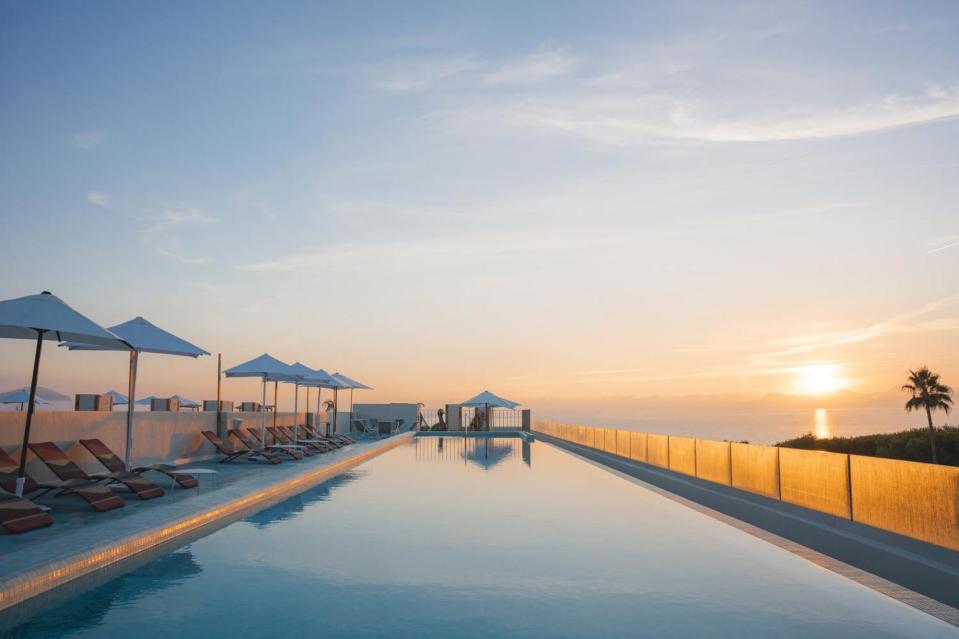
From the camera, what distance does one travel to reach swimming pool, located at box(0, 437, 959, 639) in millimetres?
5266

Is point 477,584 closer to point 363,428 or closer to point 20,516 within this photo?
point 20,516

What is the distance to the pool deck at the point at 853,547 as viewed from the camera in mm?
5895

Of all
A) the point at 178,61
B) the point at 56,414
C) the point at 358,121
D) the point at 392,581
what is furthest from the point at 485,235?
the point at 392,581

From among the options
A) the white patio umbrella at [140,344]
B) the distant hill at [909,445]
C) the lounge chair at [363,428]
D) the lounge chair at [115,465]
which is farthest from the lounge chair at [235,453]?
the distant hill at [909,445]

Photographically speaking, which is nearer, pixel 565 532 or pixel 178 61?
pixel 565 532

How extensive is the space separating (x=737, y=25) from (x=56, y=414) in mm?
14864

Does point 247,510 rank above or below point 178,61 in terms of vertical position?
below

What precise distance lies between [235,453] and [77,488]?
7.78m

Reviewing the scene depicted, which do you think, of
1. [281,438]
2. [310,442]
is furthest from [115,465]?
[281,438]

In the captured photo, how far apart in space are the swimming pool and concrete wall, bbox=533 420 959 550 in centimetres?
95

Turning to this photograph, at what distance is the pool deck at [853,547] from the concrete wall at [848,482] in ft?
0.42

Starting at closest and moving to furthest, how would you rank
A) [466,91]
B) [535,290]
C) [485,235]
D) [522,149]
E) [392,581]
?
[392,581] < [466,91] < [522,149] < [485,235] < [535,290]

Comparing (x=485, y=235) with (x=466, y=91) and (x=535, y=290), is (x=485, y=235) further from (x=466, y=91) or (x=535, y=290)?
(x=466, y=91)

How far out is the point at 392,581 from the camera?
21.5 ft
